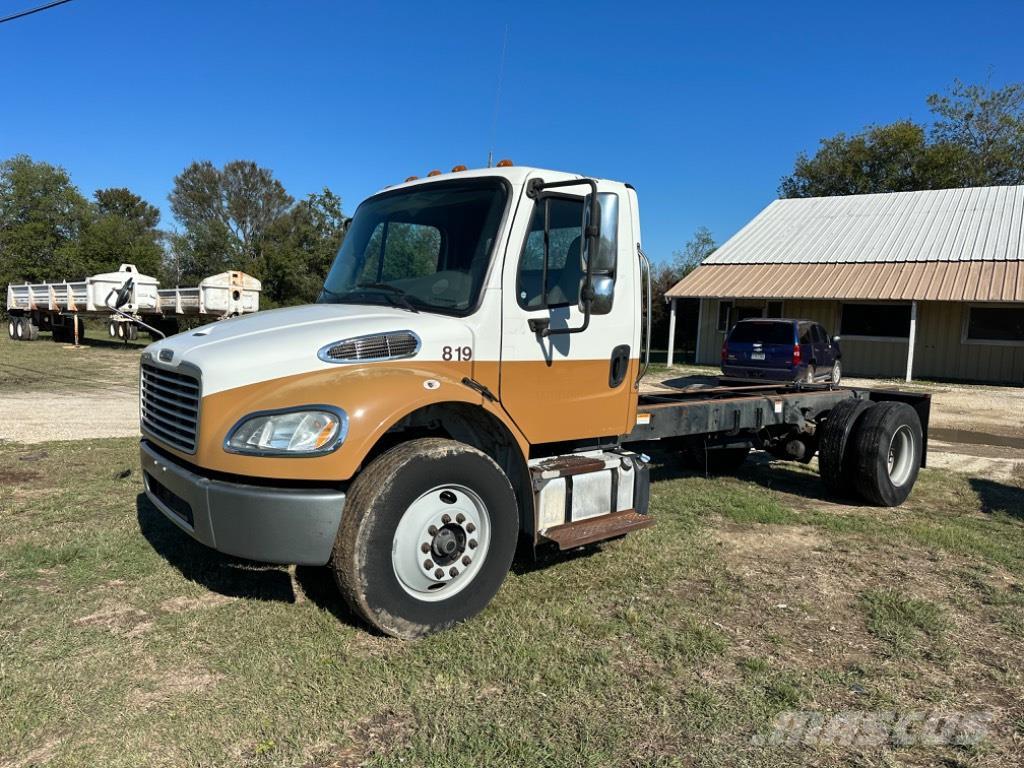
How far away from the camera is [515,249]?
409cm

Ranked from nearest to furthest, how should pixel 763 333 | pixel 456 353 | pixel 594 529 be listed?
1. pixel 456 353
2. pixel 594 529
3. pixel 763 333

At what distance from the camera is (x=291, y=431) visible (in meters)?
3.34

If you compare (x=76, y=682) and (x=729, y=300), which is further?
(x=729, y=300)

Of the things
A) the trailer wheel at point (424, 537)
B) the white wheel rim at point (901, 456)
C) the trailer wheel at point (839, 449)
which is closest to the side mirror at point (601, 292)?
the trailer wheel at point (424, 537)

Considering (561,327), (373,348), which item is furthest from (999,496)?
(373,348)

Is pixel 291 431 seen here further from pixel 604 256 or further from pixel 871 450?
pixel 871 450

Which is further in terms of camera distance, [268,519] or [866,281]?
[866,281]

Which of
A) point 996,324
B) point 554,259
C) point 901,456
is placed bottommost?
point 901,456

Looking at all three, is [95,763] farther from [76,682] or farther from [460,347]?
[460,347]

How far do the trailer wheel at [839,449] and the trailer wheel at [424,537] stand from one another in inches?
170

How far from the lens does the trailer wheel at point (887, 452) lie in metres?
6.78

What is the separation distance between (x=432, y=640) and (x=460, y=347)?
1556mm

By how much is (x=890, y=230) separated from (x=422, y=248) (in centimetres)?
2629

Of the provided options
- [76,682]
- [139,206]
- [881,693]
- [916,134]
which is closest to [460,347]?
[76,682]
